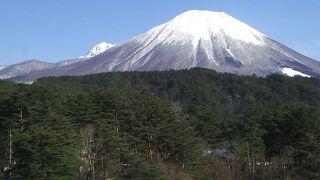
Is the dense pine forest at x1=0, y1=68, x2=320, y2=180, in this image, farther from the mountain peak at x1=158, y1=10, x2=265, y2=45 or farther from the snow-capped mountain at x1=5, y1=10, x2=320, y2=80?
the mountain peak at x1=158, y1=10, x2=265, y2=45

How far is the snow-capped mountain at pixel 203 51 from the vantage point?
147 meters

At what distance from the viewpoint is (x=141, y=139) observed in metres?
36.5

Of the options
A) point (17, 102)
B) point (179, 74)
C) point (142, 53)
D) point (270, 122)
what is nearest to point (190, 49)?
point (142, 53)

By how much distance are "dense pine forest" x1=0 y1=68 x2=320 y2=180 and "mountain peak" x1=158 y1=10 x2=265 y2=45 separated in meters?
122

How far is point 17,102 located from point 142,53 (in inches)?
4859

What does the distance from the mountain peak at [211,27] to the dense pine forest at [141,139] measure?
12164cm

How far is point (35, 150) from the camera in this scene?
24.9 m

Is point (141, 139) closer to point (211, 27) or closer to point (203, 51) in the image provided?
point (203, 51)

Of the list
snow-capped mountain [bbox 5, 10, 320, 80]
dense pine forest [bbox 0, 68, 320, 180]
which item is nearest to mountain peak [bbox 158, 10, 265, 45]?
snow-capped mountain [bbox 5, 10, 320, 80]

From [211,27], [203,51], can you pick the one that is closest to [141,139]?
[203,51]

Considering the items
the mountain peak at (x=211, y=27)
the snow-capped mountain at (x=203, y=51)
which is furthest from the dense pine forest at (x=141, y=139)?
the mountain peak at (x=211, y=27)

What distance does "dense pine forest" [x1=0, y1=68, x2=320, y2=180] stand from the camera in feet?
85.7

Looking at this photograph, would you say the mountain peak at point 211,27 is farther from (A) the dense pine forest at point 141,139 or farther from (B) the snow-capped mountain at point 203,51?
(A) the dense pine forest at point 141,139

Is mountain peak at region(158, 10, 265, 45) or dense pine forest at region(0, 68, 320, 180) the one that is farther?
mountain peak at region(158, 10, 265, 45)
